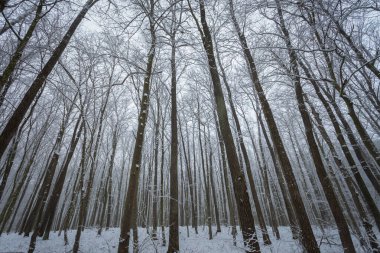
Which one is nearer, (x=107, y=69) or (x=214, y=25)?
(x=214, y=25)

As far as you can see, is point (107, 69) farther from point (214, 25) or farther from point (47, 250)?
Answer: point (47, 250)

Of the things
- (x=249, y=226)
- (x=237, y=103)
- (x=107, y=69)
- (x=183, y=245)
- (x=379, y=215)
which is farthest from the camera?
(x=237, y=103)

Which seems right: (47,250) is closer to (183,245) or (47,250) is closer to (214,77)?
(183,245)

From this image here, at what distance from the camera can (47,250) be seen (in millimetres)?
8305

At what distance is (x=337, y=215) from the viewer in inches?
214

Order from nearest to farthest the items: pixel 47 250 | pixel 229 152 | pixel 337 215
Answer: pixel 229 152, pixel 337 215, pixel 47 250

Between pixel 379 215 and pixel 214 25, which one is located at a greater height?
pixel 214 25

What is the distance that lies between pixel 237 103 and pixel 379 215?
8305 millimetres

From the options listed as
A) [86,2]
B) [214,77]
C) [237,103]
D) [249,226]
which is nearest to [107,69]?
[86,2]

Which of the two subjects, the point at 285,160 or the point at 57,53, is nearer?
the point at 57,53

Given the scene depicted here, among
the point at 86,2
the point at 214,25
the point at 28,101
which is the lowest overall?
the point at 28,101

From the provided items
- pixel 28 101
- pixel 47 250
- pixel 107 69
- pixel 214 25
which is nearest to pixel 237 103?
pixel 214 25

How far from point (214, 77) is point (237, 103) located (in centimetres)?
703

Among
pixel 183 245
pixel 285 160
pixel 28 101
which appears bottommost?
pixel 183 245
